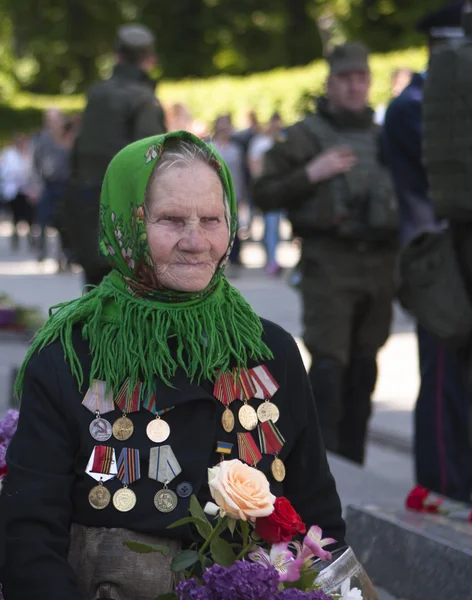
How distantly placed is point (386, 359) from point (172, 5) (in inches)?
1730

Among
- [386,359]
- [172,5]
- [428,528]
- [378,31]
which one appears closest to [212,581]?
[428,528]

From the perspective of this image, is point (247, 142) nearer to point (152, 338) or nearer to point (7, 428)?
point (7, 428)

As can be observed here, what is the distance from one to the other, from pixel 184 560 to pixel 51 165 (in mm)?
16102

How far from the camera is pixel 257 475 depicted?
8.39 ft

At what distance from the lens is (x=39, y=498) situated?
106 inches

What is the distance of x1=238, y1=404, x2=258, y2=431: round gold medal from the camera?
2850 mm

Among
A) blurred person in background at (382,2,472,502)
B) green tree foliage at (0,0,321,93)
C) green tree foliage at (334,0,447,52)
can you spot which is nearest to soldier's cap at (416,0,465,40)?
blurred person in background at (382,2,472,502)

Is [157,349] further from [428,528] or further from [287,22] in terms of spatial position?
[287,22]

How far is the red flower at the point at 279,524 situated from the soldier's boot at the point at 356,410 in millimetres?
4150

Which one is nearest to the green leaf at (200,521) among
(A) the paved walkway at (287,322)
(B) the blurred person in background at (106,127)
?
(A) the paved walkway at (287,322)

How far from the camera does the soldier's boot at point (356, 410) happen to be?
6.73 metres

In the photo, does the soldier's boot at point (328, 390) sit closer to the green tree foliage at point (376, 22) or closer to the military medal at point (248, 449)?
the military medal at point (248, 449)

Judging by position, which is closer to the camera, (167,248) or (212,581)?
(212,581)

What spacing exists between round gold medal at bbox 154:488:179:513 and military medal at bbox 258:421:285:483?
217 mm
